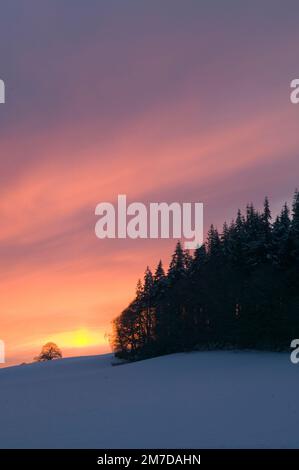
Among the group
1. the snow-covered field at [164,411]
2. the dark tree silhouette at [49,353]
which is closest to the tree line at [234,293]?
the snow-covered field at [164,411]

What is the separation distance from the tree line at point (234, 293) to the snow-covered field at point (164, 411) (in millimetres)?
9619

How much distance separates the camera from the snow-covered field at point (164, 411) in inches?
715

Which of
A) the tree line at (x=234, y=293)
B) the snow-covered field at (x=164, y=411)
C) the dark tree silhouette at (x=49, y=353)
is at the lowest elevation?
the dark tree silhouette at (x=49, y=353)

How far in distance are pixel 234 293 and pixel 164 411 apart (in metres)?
32.9

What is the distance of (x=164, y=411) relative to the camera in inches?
939

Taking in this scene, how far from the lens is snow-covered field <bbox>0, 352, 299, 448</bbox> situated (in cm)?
1817

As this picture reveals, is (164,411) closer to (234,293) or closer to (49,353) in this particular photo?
(234,293)

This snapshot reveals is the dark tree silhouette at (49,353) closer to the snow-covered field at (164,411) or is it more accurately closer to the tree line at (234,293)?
the tree line at (234,293)

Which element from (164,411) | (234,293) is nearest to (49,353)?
(234,293)

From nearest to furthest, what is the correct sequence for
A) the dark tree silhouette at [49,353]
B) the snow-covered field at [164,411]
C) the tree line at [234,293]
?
the snow-covered field at [164,411] < the tree line at [234,293] < the dark tree silhouette at [49,353]

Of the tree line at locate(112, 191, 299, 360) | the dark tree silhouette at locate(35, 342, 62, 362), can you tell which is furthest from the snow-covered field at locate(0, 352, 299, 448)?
the dark tree silhouette at locate(35, 342, 62, 362)

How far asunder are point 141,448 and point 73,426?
5667 mm

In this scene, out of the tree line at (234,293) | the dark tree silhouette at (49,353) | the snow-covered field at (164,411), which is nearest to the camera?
the snow-covered field at (164,411)
